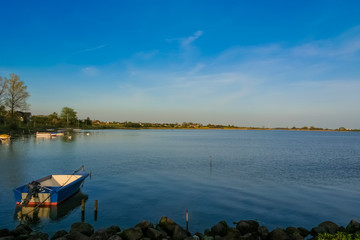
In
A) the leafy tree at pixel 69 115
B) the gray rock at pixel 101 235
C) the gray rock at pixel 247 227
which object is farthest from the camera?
the leafy tree at pixel 69 115

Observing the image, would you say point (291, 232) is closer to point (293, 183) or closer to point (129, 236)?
point (129, 236)

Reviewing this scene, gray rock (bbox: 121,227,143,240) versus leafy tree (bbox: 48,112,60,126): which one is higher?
leafy tree (bbox: 48,112,60,126)

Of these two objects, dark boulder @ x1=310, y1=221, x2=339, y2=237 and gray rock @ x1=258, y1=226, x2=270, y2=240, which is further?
dark boulder @ x1=310, y1=221, x2=339, y2=237

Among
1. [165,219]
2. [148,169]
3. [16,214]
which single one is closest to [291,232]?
[165,219]

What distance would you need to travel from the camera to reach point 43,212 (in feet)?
60.6

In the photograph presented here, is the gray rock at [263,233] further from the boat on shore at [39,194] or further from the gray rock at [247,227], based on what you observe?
the boat on shore at [39,194]

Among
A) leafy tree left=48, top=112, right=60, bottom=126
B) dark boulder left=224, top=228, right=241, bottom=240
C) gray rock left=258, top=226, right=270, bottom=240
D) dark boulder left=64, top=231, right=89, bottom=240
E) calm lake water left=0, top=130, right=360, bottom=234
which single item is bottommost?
calm lake water left=0, top=130, right=360, bottom=234

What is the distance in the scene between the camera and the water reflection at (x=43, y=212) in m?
16.8

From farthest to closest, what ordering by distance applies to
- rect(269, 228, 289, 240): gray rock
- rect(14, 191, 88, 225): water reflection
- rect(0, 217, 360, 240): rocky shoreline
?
rect(14, 191, 88, 225): water reflection < rect(269, 228, 289, 240): gray rock < rect(0, 217, 360, 240): rocky shoreline

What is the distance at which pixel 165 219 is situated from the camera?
14.9 meters

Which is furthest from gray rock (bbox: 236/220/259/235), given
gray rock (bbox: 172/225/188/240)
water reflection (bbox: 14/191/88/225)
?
water reflection (bbox: 14/191/88/225)

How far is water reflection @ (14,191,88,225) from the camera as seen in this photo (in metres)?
16.8

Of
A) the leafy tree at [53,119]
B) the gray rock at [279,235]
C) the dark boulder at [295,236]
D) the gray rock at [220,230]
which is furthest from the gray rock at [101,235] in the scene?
the leafy tree at [53,119]

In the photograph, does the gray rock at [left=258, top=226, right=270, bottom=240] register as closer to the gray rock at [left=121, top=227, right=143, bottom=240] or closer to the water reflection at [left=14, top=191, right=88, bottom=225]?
the gray rock at [left=121, top=227, right=143, bottom=240]
